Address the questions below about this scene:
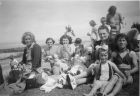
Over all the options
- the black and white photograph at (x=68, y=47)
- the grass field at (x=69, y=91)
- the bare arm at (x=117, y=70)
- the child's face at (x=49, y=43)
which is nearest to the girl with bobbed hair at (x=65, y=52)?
the black and white photograph at (x=68, y=47)

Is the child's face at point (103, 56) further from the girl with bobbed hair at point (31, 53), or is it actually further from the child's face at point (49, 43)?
the girl with bobbed hair at point (31, 53)

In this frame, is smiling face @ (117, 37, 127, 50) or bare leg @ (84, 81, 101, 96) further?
smiling face @ (117, 37, 127, 50)

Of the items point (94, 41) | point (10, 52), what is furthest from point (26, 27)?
point (94, 41)

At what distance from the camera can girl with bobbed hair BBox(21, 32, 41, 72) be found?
2004 millimetres

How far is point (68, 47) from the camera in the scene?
2.12 m

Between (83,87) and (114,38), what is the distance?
0.60 metres

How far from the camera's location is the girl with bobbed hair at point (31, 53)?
2004 millimetres

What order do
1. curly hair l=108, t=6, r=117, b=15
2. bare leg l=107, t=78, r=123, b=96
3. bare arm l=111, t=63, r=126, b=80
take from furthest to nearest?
curly hair l=108, t=6, r=117, b=15 < bare arm l=111, t=63, r=126, b=80 < bare leg l=107, t=78, r=123, b=96

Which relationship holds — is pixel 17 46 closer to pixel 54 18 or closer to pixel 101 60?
pixel 54 18

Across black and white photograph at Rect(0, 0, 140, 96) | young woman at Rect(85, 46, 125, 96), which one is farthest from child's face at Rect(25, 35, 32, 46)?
young woman at Rect(85, 46, 125, 96)

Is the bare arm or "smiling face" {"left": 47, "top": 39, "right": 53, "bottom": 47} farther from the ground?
"smiling face" {"left": 47, "top": 39, "right": 53, "bottom": 47}

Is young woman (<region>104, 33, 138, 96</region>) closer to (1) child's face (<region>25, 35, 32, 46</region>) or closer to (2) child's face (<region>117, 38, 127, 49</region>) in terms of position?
(2) child's face (<region>117, 38, 127, 49</region>)

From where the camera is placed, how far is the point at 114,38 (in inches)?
80.1

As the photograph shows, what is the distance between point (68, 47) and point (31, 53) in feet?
1.30
